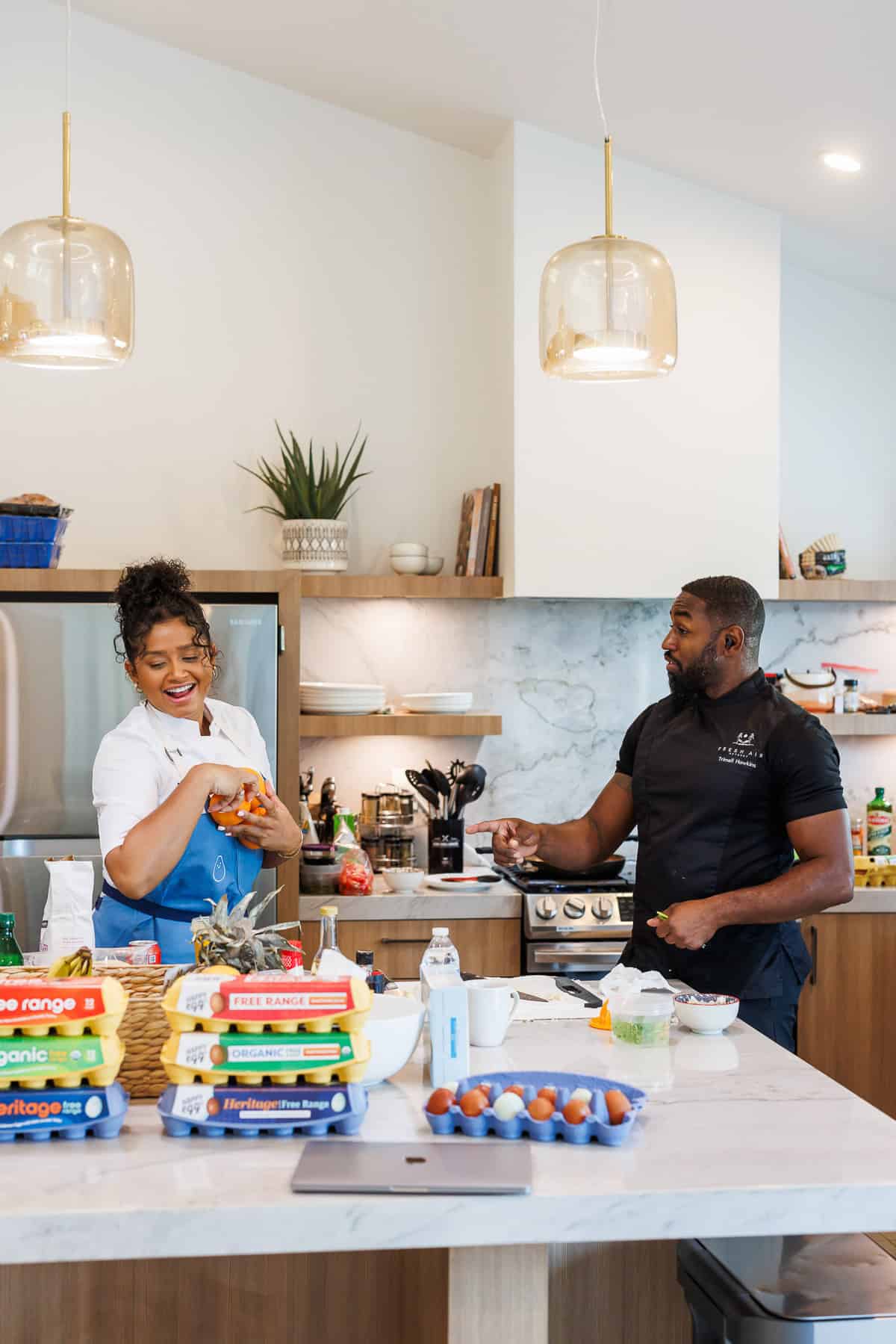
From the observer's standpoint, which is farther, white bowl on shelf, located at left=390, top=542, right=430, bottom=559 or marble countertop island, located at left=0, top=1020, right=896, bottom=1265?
white bowl on shelf, located at left=390, top=542, right=430, bottom=559

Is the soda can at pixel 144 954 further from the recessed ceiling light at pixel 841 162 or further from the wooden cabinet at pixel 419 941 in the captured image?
the recessed ceiling light at pixel 841 162

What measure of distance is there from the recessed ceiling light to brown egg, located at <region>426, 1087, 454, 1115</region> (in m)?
3.10

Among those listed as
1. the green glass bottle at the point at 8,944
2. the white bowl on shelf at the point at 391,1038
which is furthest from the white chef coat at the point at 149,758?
the white bowl on shelf at the point at 391,1038

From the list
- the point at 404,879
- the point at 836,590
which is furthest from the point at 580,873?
the point at 836,590

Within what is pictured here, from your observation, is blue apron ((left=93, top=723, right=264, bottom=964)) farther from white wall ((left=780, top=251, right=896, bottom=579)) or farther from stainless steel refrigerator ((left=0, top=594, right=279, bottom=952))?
white wall ((left=780, top=251, right=896, bottom=579))

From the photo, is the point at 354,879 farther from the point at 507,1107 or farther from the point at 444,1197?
the point at 444,1197

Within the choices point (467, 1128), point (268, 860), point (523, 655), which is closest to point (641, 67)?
point (523, 655)

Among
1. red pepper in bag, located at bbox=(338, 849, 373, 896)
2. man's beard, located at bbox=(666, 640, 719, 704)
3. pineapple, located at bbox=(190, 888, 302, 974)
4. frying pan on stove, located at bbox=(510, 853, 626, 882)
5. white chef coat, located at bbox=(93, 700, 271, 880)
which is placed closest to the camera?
pineapple, located at bbox=(190, 888, 302, 974)

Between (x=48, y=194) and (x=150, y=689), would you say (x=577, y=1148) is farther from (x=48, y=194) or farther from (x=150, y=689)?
(x=48, y=194)

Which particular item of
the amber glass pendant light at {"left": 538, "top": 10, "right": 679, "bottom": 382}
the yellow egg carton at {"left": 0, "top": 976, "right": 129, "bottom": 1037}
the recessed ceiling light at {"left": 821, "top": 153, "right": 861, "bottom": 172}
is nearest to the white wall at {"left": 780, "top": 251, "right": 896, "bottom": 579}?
the recessed ceiling light at {"left": 821, "top": 153, "right": 861, "bottom": 172}

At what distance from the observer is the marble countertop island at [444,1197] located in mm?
1644

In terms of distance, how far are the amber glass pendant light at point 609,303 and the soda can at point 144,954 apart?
130 centimetres

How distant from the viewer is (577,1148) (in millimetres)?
1866

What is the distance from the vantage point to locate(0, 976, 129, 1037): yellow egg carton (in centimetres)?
185
